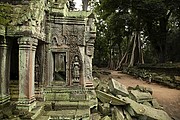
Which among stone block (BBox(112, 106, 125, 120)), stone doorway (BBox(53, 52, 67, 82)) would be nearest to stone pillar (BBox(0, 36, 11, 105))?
stone doorway (BBox(53, 52, 67, 82))

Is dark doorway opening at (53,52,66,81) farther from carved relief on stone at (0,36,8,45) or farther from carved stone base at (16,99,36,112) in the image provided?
carved stone base at (16,99,36,112)

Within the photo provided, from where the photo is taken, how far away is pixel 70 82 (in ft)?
27.7

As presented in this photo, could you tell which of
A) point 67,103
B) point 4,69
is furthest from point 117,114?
point 4,69

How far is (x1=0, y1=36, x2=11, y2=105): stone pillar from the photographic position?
6.86m

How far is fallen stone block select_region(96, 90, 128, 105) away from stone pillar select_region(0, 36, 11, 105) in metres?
3.60

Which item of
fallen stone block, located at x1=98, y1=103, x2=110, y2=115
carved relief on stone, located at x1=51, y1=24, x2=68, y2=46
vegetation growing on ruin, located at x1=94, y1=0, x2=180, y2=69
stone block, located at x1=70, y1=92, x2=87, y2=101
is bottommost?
fallen stone block, located at x1=98, y1=103, x2=110, y2=115

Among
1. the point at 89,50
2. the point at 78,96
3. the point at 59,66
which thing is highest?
the point at 89,50

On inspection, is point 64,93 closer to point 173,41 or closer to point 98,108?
point 98,108

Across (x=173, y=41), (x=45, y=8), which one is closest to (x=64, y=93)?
(x=45, y=8)

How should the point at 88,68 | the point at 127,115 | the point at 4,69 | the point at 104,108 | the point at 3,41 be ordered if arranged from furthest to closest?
the point at 88,68, the point at 104,108, the point at 127,115, the point at 4,69, the point at 3,41

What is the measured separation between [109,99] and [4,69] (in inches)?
157

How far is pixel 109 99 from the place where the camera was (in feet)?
28.2

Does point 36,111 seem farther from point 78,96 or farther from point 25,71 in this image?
point 78,96

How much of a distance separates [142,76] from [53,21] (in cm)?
1349
